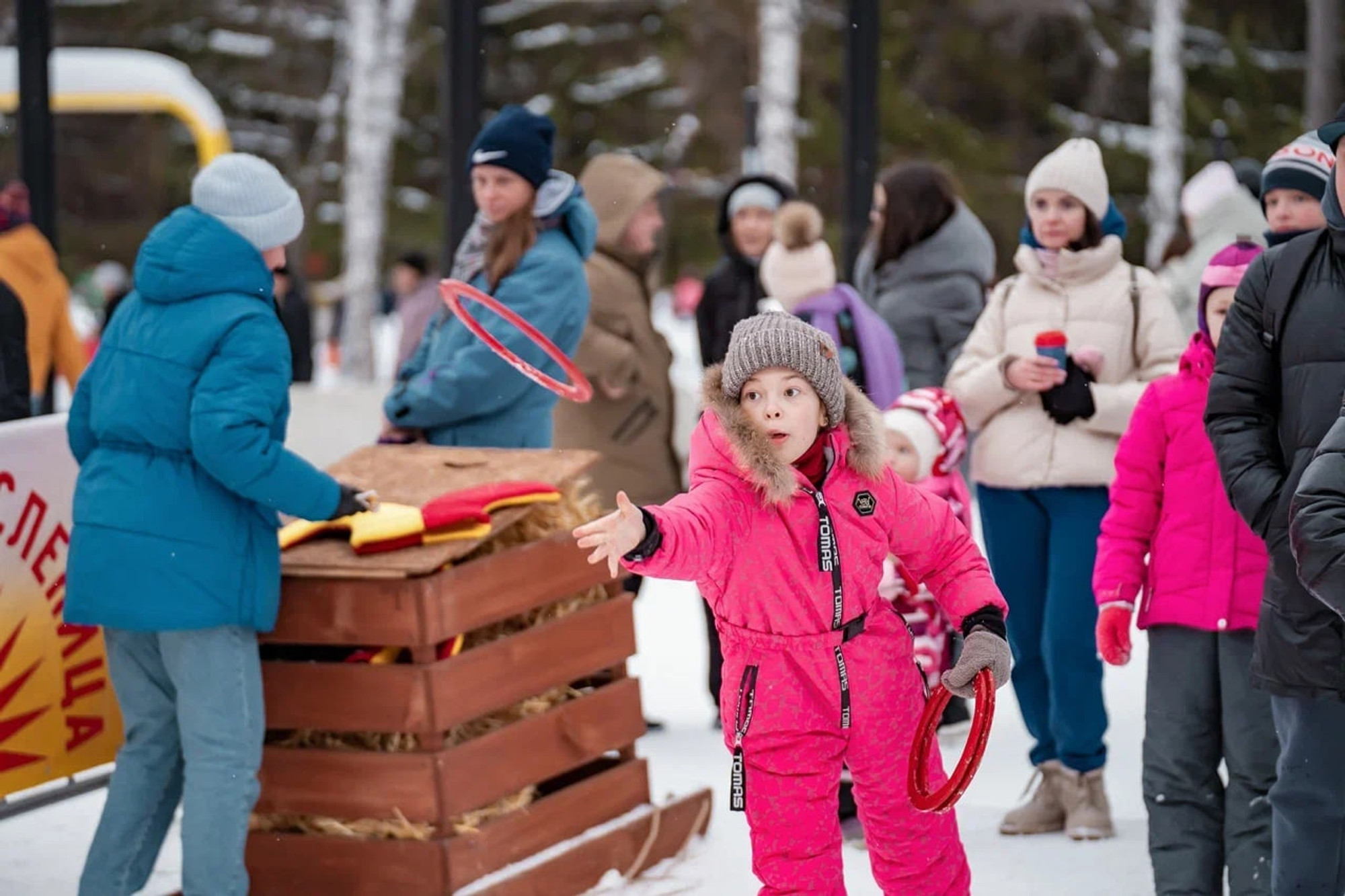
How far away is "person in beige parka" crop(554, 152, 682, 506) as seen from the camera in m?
6.33

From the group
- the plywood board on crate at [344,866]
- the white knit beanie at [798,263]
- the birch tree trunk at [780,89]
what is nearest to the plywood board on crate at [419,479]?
the plywood board on crate at [344,866]

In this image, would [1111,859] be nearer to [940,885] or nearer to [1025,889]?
[1025,889]

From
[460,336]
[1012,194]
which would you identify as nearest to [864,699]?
[460,336]

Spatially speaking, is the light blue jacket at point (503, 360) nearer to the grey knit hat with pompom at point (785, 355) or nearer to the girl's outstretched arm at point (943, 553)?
the grey knit hat with pompom at point (785, 355)

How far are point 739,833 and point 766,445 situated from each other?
2028 mm

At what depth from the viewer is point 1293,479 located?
3574mm

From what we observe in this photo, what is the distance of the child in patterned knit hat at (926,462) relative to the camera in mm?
5008

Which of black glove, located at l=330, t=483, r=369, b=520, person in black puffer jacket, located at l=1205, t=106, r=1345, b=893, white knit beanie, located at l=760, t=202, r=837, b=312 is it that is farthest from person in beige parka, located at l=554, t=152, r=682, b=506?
person in black puffer jacket, located at l=1205, t=106, r=1345, b=893

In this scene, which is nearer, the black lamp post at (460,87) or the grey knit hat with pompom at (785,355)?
the grey knit hat with pompom at (785,355)

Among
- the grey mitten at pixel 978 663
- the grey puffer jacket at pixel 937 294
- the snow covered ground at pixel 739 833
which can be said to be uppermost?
the grey puffer jacket at pixel 937 294

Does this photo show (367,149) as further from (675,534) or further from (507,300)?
(675,534)

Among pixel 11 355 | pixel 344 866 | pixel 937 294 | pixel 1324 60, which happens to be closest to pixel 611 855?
pixel 344 866

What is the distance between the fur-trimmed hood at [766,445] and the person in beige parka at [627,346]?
276 centimetres

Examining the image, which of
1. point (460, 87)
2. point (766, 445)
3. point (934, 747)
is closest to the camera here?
point (766, 445)
